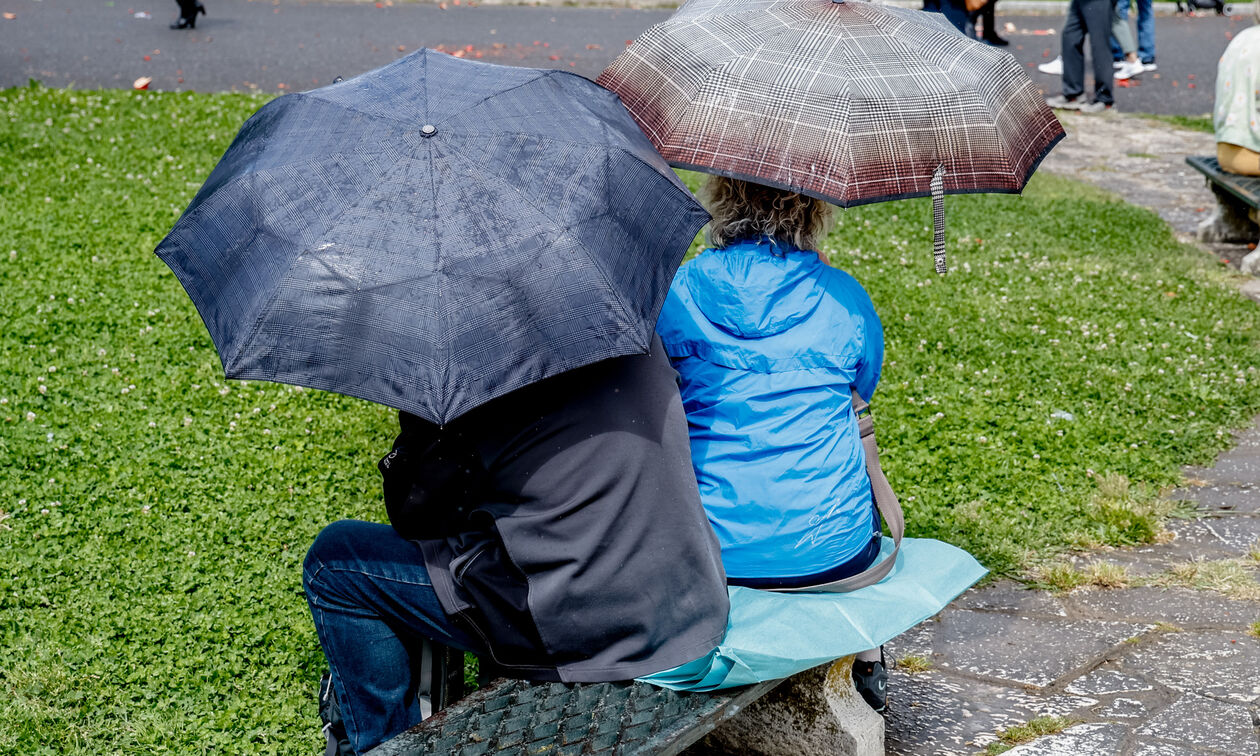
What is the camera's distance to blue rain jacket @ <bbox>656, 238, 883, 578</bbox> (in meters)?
2.95

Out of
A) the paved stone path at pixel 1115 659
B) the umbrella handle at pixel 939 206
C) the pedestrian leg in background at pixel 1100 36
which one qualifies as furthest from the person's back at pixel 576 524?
the pedestrian leg in background at pixel 1100 36

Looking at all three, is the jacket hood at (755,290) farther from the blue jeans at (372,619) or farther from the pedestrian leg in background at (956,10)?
the pedestrian leg in background at (956,10)

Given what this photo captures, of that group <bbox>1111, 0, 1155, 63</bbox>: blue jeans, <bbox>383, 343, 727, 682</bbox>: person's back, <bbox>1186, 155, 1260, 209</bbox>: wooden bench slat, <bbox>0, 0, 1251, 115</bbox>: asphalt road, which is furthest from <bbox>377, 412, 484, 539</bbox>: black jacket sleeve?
<bbox>1111, 0, 1155, 63</bbox>: blue jeans

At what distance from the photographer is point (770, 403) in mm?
2959

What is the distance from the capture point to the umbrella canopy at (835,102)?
9.78 feet

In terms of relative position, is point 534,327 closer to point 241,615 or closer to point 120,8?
point 241,615

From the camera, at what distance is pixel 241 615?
382 cm

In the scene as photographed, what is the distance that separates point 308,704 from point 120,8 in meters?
13.4

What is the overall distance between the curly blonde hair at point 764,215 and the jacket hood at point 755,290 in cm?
9

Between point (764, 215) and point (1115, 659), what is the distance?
1.87 meters

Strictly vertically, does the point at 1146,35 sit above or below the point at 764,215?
below

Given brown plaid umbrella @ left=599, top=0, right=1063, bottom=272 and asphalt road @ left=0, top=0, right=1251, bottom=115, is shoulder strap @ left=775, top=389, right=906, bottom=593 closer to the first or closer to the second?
brown plaid umbrella @ left=599, top=0, right=1063, bottom=272

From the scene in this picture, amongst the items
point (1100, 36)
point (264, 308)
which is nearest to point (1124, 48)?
point (1100, 36)

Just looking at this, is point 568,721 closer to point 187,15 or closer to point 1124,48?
point 1124,48
